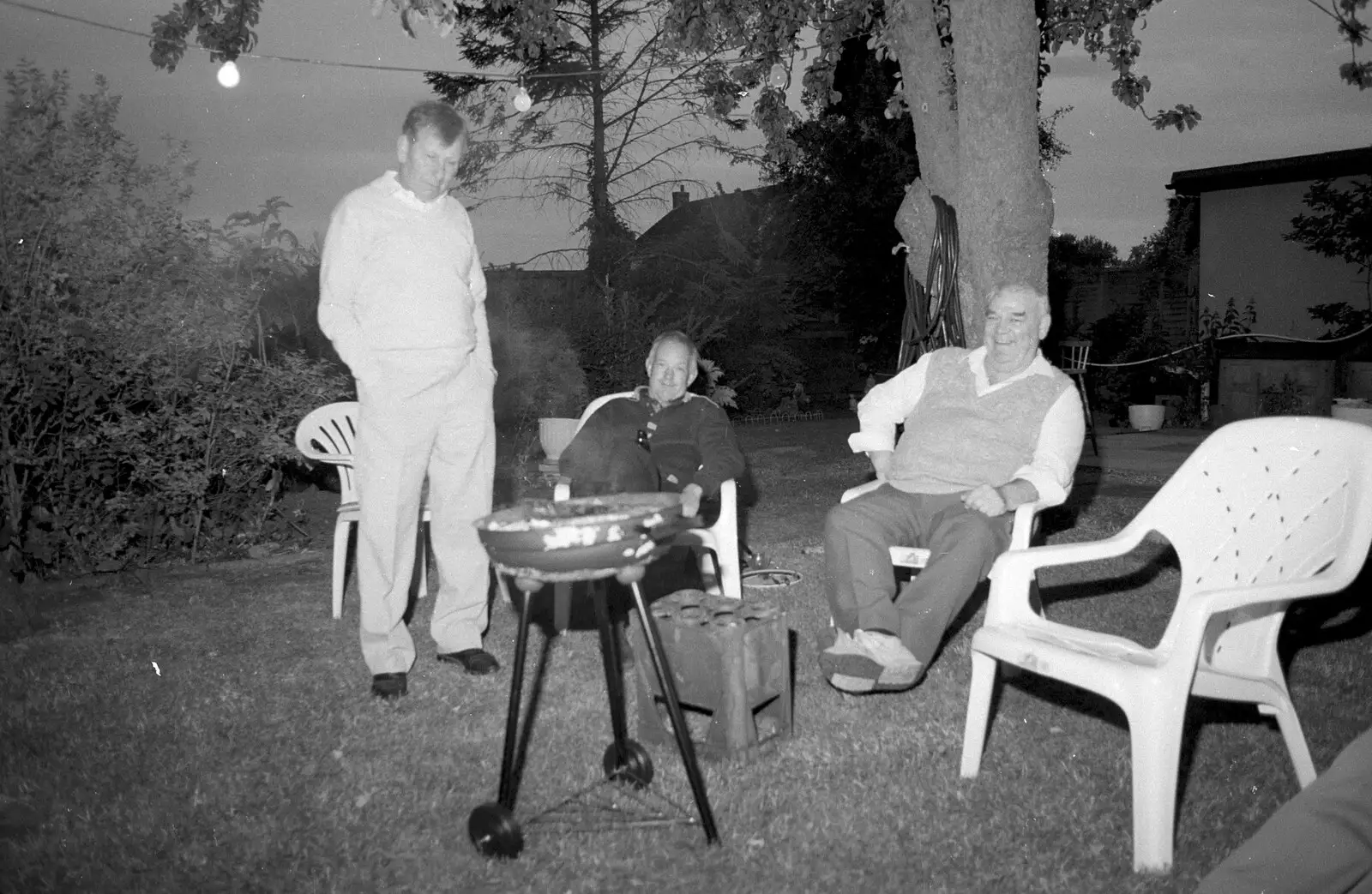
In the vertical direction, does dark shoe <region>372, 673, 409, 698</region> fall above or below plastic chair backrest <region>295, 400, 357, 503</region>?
below

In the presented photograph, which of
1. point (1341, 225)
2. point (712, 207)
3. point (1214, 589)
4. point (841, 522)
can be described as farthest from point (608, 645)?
point (712, 207)

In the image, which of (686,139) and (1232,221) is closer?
(1232,221)

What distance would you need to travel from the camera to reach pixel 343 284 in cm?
347

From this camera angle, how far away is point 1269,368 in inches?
476

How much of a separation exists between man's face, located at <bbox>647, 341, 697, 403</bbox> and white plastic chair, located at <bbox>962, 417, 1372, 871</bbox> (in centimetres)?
172

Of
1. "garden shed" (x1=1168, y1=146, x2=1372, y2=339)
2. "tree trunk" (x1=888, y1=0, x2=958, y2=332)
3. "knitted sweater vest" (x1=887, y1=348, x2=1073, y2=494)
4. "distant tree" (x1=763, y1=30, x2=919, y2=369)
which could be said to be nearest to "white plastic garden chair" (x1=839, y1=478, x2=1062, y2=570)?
"knitted sweater vest" (x1=887, y1=348, x2=1073, y2=494)

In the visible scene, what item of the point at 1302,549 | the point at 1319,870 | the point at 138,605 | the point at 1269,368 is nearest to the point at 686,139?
the point at 1269,368

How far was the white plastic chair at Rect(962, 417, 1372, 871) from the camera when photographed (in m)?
2.35

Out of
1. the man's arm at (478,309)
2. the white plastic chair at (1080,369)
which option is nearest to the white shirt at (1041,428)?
the man's arm at (478,309)

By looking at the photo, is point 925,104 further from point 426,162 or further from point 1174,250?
point 1174,250

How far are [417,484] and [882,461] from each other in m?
1.71

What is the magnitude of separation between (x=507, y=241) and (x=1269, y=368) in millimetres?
11097

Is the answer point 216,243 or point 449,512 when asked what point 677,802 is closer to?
point 449,512

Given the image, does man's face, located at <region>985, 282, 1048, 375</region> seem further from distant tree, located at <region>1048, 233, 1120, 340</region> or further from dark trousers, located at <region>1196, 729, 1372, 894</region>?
distant tree, located at <region>1048, 233, 1120, 340</region>
